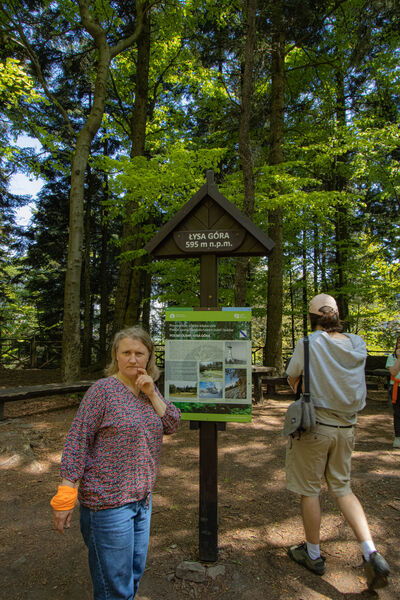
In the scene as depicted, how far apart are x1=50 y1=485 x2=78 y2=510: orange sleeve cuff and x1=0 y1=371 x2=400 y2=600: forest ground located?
4.29 feet

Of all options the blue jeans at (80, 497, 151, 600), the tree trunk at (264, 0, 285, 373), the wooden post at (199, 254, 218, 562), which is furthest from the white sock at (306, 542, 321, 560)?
the tree trunk at (264, 0, 285, 373)

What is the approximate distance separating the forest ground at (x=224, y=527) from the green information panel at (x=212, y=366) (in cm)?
111

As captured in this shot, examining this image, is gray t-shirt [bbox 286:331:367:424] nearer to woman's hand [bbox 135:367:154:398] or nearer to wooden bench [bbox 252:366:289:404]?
woman's hand [bbox 135:367:154:398]

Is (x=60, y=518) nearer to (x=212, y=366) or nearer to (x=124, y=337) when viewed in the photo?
(x=124, y=337)

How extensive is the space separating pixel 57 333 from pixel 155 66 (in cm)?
1176

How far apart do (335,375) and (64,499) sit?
1833 millimetres

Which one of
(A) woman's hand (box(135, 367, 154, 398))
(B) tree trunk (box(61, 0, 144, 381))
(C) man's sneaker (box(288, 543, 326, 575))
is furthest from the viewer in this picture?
(B) tree trunk (box(61, 0, 144, 381))

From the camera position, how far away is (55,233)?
1630 centimetres

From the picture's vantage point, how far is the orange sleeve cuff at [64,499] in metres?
1.60

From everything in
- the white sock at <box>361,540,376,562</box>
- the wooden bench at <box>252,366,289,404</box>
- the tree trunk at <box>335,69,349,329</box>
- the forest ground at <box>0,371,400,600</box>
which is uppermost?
the tree trunk at <box>335,69,349,329</box>

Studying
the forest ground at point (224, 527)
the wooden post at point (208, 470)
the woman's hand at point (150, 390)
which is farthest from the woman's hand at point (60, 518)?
the wooden post at point (208, 470)

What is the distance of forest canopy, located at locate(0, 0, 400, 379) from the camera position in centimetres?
809

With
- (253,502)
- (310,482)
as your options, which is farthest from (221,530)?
(310,482)

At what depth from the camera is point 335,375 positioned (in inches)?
101
